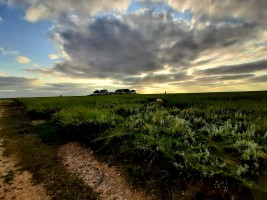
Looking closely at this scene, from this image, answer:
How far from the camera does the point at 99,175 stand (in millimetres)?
9891

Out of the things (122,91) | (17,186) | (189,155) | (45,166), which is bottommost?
(17,186)

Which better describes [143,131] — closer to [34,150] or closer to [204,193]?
[204,193]

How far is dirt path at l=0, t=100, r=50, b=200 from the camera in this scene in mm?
8562

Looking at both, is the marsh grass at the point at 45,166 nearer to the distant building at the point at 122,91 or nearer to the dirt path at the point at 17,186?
the dirt path at the point at 17,186

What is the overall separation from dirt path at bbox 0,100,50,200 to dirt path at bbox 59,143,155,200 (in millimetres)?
1814

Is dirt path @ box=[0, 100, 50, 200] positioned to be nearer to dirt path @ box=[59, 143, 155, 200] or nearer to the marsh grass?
the marsh grass

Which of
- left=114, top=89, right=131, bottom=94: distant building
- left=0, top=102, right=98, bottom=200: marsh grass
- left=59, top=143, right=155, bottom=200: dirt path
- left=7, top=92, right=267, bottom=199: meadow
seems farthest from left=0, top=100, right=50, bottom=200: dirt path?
left=114, top=89, right=131, bottom=94: distant building

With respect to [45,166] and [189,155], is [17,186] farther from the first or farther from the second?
[189,155]

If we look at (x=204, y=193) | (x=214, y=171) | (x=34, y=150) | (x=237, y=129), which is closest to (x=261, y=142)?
(x=237, y=129)

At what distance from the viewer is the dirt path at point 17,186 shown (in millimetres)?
8562

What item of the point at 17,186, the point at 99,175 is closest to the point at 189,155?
the point at 99,175

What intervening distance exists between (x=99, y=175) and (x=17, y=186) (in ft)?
11.0

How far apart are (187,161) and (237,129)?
510 cm

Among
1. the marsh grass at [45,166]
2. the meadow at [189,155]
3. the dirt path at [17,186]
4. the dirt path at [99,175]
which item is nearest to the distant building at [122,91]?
the marsh grass at [45,166]
